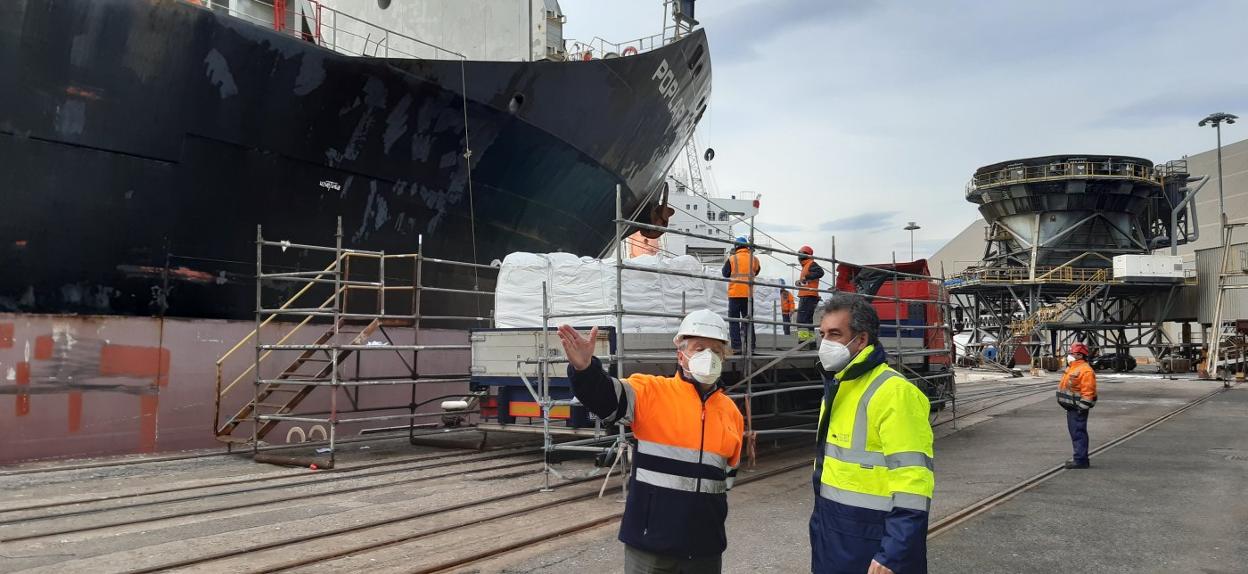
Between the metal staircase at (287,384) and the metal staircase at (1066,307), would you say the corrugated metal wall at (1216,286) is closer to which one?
the metal staircase at (1066,307)

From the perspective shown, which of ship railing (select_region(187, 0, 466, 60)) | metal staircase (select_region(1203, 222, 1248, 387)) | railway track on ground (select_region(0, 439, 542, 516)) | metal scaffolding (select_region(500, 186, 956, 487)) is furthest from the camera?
metal staircase (select_region(1203, 222, 1248, 387))

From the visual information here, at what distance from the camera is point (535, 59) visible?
1574 centimetres

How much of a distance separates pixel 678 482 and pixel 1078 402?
8.20 metres

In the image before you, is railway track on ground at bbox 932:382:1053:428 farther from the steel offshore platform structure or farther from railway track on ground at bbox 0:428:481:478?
the steel offshore platform structure

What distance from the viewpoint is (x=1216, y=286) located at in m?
39.8

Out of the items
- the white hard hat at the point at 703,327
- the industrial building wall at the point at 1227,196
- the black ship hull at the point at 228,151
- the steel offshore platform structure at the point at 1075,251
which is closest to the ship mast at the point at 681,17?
the black ship hull at the point at 228,151

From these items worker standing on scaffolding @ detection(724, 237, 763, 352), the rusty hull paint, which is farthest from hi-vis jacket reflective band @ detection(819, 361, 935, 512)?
the rusty hull paint

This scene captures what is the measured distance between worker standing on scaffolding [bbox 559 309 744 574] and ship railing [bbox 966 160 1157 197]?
4514 centimetres

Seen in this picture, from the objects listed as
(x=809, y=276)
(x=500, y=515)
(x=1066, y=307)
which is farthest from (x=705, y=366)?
(x=1066, y=307)

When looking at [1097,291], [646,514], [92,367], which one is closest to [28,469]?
[92,367]

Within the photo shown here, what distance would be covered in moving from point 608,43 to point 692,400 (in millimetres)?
14272

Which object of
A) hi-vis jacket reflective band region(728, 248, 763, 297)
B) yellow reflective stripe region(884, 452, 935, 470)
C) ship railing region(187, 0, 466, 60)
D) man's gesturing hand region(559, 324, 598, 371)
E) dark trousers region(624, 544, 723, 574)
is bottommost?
dark trousers region(624, 544, 723, 574)

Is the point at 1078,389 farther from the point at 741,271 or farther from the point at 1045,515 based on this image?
the point at 741,271

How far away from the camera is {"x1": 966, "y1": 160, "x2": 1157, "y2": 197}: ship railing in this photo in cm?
4178
